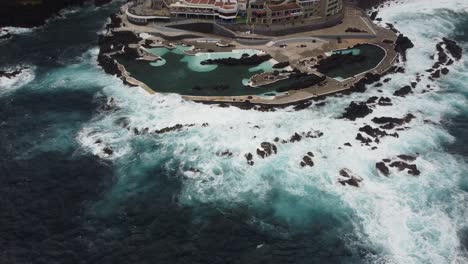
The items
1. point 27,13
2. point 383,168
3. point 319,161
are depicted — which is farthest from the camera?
point 27,13

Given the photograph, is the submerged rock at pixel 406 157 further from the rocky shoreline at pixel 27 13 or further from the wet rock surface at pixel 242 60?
the rocky shoreline at pixel 27 13

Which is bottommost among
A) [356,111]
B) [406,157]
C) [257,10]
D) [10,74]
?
[406,157]

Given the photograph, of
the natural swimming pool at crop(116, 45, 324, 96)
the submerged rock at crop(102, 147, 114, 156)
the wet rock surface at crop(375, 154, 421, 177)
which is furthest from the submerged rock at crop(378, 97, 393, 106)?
the submerged rock at crop(102, 147, 114, 156)

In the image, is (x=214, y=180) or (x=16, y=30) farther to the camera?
(x=16, y=30)

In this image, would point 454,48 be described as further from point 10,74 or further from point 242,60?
point 10,74

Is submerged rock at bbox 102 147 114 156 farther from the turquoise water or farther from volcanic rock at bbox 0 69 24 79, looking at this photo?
the turquoise water

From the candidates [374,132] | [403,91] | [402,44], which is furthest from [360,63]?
[374,132]

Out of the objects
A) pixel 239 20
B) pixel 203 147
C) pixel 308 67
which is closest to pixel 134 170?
pixel 203 147
